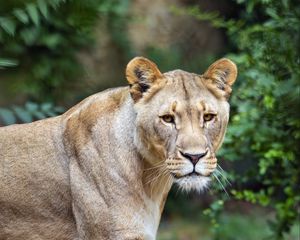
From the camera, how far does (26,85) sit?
911 cm

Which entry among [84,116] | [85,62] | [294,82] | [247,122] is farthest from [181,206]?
[84,116]

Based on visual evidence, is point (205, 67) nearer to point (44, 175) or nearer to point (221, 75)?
point (221, 75)

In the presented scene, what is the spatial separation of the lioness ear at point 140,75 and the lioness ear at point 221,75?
32cm

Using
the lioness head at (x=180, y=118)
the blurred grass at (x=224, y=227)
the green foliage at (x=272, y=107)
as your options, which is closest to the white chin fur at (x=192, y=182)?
the lioness head at (x=180, y=118)

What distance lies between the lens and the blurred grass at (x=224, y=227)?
9.98m

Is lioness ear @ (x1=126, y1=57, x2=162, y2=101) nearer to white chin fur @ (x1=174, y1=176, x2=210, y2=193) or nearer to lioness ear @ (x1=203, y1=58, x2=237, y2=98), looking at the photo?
lioness ear @ (x1=203, y1=58, x2=237, y2=98)

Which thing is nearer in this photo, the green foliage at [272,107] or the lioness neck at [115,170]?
the lioness neck at [115,170]

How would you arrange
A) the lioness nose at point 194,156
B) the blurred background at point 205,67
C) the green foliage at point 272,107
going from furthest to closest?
the blurred background at point 205,67, the green foliage at point 272,107, the lioness nose at point 194,156

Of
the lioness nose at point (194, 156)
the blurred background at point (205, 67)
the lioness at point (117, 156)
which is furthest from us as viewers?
the blurred background at point (205, 67)

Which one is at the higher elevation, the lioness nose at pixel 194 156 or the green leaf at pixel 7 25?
the green leaf at pixel 7 25

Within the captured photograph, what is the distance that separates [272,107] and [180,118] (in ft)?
6.19

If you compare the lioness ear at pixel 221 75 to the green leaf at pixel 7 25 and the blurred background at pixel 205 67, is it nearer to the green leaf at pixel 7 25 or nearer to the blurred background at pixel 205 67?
the blurred background at pixel 205 67

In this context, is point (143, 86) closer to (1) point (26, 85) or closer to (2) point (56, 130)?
(2) point (56, 130)

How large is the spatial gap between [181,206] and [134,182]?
5961 mm
